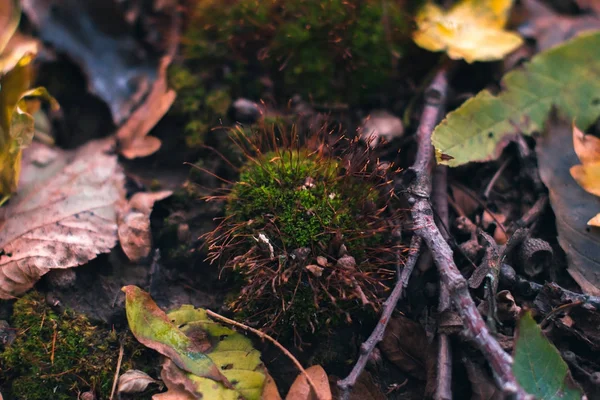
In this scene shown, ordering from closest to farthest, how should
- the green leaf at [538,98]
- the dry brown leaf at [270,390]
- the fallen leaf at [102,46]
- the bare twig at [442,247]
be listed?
the bare twig at [442,247], the dry brown leaf at [270,390], the green leaf at [538,98], the fallen leaf at [102,46]

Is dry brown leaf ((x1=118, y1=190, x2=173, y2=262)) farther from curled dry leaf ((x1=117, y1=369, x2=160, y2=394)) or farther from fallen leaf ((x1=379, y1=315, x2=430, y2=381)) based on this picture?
fallen leaf ((x1=379, y1=315, x2=430, y2=381))

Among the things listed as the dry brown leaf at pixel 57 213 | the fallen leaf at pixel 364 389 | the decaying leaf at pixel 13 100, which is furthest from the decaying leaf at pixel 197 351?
the decaying leaf at pixel 13 100

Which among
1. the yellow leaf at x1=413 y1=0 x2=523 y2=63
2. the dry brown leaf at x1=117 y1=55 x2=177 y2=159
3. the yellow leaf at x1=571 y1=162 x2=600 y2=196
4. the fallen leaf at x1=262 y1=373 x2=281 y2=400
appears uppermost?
the yellow leaf at x1=413 y1=0 x2=523 y2=63

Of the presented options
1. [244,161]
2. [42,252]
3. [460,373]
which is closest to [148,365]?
[42,252]

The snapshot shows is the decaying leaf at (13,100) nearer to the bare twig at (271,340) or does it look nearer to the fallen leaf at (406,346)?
the bare twig at (271,340)

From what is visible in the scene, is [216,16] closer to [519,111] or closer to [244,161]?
[244,161]

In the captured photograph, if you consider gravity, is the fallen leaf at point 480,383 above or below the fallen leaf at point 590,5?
below

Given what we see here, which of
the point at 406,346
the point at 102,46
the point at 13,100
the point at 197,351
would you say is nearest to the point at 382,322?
the point at 406,346

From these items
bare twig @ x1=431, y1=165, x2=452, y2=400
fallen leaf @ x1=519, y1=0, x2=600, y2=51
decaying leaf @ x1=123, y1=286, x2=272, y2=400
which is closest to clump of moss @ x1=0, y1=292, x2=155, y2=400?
decaying leaf @ x1=123, y1=286, x2=272, y2=400
